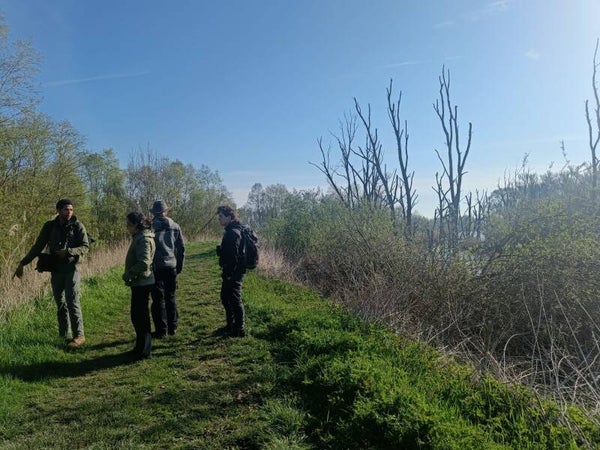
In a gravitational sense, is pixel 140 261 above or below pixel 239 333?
above

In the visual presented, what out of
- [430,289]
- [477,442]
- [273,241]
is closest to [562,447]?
[477,442]

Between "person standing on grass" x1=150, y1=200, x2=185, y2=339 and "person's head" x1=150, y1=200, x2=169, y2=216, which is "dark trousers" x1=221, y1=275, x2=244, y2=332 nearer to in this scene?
"person standing on grass" x1=150, y1=200, x2=185, y2=339

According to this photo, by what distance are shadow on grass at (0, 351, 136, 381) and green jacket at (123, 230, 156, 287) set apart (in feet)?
3.49

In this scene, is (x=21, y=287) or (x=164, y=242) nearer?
(x=164, y=242)

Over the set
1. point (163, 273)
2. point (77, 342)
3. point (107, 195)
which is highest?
point (107, 195)

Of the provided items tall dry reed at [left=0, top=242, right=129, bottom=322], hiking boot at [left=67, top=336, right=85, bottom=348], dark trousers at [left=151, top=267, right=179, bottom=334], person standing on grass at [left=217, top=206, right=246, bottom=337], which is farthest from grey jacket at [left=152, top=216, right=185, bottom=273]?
tall dry reed at [left=0, top=242, right=129, bottom=322]

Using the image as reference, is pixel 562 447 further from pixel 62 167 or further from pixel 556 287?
pixel 62 167

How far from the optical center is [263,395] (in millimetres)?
4262

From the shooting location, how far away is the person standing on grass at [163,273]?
622 centimetres

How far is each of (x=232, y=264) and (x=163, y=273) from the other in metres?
1.17

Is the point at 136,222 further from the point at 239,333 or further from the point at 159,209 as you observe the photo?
the point at 239,333

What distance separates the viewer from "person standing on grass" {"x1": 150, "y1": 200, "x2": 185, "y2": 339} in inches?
245

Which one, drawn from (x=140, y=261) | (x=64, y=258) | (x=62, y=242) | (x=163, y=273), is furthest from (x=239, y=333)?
(x=62, y=242)

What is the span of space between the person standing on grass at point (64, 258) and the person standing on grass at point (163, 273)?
41.1 inches
